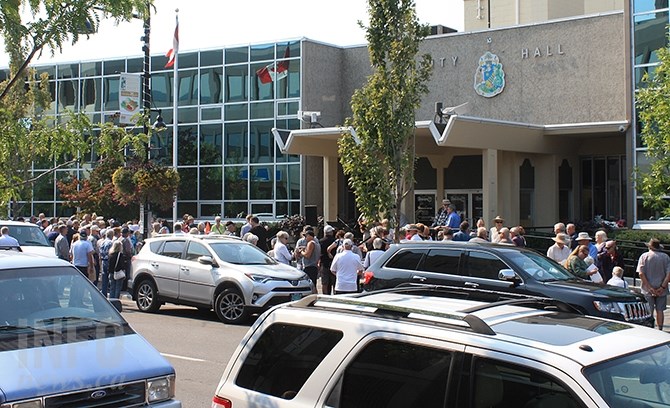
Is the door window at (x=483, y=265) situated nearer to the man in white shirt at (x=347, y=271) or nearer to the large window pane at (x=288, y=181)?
the man in white shirt at (x=347, y=271)

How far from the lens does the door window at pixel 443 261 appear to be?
12188 millimetres

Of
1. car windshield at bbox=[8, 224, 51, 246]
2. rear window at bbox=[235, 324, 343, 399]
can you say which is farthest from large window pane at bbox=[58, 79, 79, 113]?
rear window at bbox=[235, 324, 343, 399]

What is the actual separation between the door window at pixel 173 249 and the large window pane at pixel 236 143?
19.7m

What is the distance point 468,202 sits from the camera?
1266 inches

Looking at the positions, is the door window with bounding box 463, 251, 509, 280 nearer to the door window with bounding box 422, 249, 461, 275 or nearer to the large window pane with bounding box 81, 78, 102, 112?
the door window with bounding box 422, 249, 461, 275

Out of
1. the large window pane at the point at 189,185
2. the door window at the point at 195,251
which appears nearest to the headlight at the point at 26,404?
the door window at the point at 195,251

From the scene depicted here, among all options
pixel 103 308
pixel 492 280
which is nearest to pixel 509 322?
pixel 103 308

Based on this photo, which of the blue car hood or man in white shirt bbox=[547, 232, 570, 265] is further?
man in white shirt bbox=[547, 232, 570, 265]

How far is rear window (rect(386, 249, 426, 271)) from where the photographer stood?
41.2 ft

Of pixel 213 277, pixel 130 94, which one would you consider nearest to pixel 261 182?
pixel 130 94

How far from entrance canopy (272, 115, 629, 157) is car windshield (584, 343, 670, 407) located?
789 inches

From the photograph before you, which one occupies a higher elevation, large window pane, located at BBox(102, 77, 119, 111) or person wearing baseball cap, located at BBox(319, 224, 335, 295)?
large window pane, located at BBox(102, 77, 119, 111)

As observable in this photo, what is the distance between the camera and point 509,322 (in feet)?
13.5

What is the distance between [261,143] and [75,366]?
1179 inches
